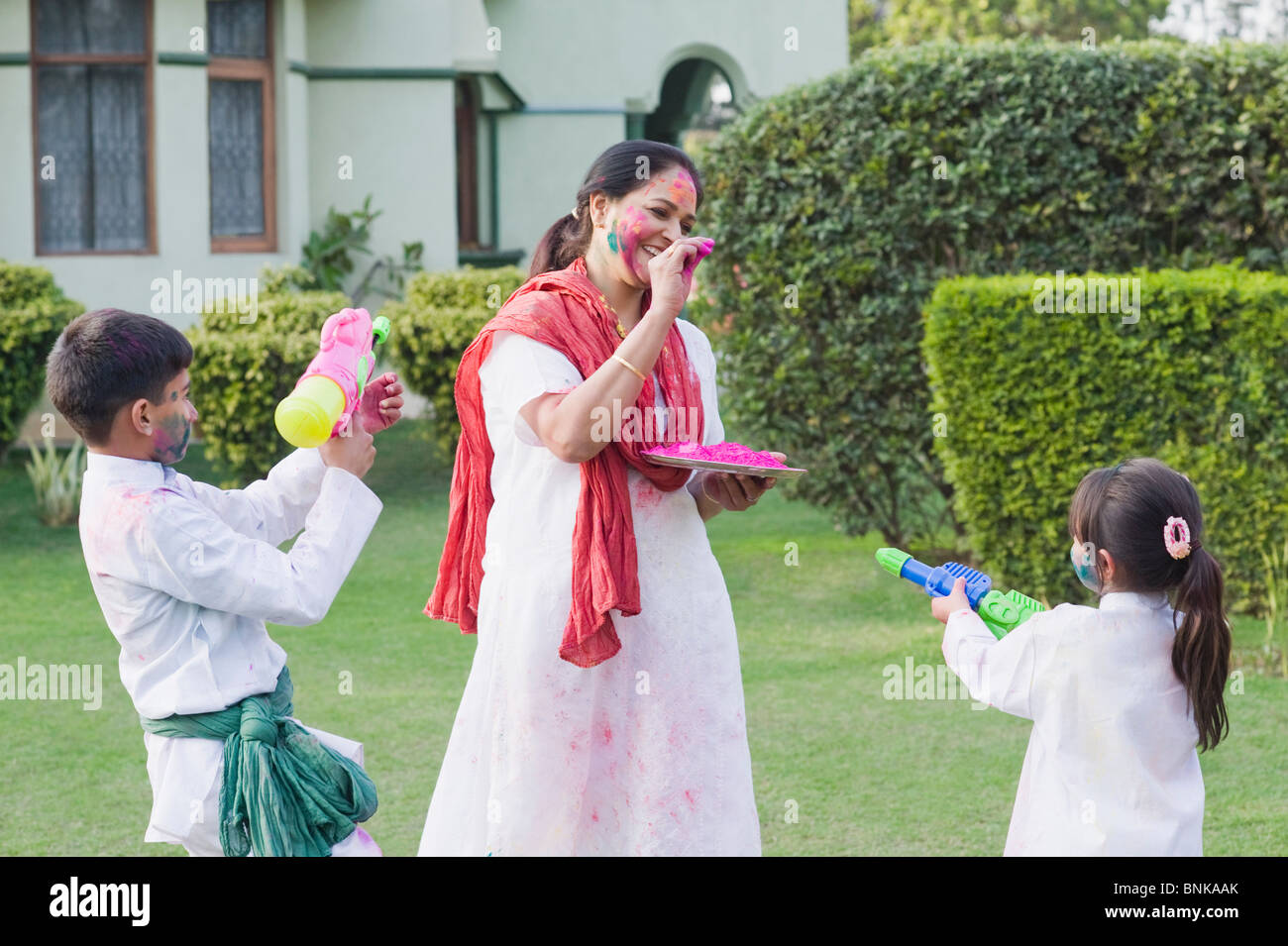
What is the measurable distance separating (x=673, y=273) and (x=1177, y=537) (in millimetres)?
1099

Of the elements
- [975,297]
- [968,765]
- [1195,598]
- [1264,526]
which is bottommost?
[968,765]

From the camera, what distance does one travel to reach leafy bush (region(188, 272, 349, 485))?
9906mm

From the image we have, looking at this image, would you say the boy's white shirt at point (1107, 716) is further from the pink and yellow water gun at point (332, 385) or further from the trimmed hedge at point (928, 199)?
→ the trimmed hedge at point (928, 199)

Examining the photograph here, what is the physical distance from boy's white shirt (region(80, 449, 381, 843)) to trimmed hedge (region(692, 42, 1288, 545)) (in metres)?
5.43

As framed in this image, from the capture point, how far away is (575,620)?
111 inches

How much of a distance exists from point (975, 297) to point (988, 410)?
553 mm

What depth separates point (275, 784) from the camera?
2697 mm

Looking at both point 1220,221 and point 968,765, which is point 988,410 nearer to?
point 1220,221

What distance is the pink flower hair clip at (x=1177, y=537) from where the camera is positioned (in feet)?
9.22

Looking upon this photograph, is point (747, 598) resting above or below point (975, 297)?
below

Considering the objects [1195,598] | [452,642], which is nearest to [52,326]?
[452,642]

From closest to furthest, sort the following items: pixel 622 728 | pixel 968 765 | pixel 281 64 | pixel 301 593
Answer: pixel 301 593 → pixel 622 728 → pixel 968 765 → pixel 281 64
